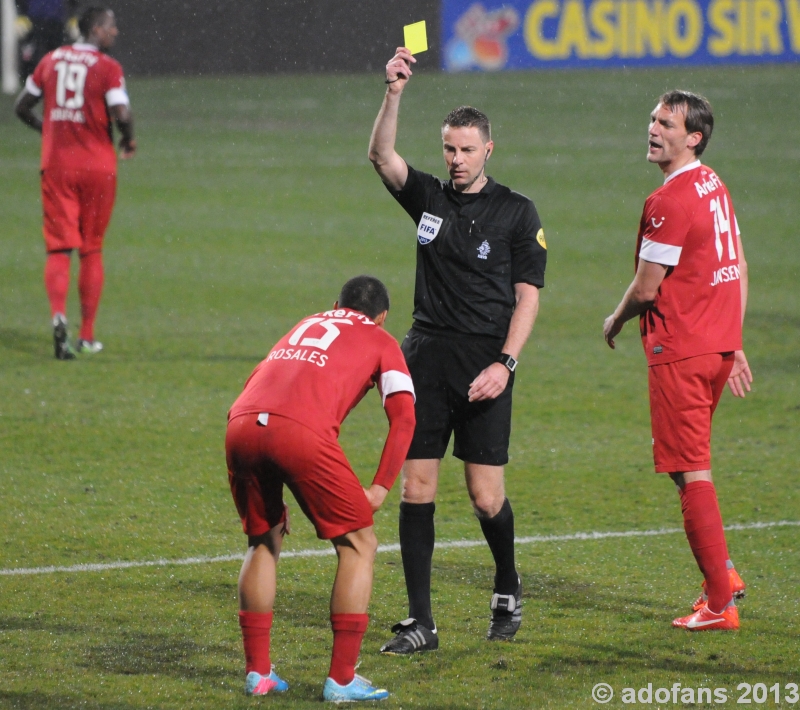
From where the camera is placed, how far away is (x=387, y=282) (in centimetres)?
1330

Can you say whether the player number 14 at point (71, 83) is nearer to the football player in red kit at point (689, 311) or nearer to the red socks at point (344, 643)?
the football player in red kit at point (689, 311)

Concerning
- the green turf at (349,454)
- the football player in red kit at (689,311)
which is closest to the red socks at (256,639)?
the green turf at (349,454)

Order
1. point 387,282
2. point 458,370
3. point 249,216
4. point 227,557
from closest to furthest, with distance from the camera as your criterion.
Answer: point 458,370, point 227,557, point 387,282, point 249,216

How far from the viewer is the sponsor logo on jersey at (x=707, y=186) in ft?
16.3

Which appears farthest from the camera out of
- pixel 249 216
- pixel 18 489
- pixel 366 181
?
pixel 366 181

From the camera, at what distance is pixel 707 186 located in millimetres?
4988

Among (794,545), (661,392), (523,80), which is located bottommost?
(794,545)

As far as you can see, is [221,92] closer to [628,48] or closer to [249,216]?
[628,48]

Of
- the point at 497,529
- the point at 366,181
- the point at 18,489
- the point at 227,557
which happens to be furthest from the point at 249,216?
the point at 497,529

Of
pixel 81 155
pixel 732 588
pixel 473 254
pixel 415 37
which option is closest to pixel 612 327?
pixel 473 254

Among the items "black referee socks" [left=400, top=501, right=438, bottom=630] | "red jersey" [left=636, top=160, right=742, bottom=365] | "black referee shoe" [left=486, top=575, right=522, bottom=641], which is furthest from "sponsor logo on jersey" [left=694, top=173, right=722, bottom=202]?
"black referee shoe" [left=486, top=575, right=522, bottom=641]

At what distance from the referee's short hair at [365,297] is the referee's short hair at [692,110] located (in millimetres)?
1356

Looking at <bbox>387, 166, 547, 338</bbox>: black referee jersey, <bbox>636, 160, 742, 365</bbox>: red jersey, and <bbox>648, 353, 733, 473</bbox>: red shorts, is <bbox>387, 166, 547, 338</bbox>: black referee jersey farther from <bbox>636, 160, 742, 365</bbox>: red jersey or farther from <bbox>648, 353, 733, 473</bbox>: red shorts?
<bbox>648, 353, 733, 473</bbox>: red shorts

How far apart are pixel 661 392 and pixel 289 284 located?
28.5 feet
